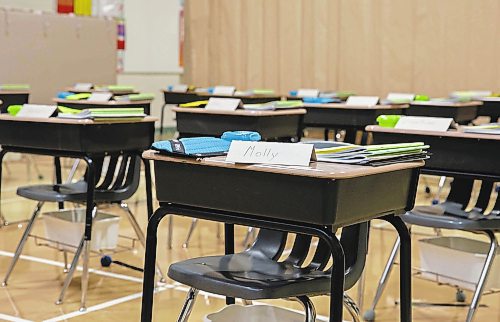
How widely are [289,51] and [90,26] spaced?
2190 mm

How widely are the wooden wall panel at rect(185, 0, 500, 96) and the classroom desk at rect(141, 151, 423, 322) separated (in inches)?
211

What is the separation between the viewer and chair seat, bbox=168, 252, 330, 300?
2260mm

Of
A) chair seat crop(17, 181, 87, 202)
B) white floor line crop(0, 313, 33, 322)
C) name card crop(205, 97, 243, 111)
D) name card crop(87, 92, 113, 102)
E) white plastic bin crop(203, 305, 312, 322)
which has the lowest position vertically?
white floor line crop(0, 313, 33, 322)

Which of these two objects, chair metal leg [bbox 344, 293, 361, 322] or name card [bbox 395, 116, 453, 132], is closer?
chair metal leg [bbox 344, 293, 361, 322]

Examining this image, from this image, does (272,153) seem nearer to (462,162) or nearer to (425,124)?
(462,162)

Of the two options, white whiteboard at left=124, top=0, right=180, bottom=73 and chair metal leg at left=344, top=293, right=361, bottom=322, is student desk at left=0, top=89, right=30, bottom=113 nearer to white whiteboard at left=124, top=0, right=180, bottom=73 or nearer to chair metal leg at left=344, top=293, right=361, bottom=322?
chair metal leg at left=344, top=293, right=361, bottom=322

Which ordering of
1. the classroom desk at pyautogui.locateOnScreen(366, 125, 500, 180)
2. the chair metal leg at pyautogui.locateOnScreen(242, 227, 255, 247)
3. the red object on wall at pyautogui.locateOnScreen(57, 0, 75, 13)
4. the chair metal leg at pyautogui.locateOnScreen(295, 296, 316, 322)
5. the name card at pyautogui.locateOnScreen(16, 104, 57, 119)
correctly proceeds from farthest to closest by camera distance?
the red object on wall at pyautogui.locateOnScreen(57, 0, 75, 13) → the chair metal leg at pyautogui.locateOnScreen(242, 227, 255, 247) → the name card at pyautogui.locateOnScreen(16, 104, 57, 119) → the classroom desk at pyautogui.locateOnScreen(366, 125, 500, 180) → the chair metal leg at pyautogui.locateOnScreen(295, 296, 316, 322)

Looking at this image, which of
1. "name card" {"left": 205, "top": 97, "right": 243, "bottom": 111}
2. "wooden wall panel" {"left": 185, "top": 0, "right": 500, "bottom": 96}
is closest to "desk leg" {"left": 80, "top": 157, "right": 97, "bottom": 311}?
"name card" {"left": 205, "top": 97, "right": 243, "bottom": 111}

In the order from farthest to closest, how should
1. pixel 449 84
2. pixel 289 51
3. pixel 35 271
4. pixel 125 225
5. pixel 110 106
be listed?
pixel 289 51, pixel 449 84, pixel 125 225, pixel 110 106, pixel 35 271

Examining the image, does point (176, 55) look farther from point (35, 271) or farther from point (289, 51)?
point (35, 271)

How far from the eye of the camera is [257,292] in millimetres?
2234

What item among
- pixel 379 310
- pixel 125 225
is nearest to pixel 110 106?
pixel 125 225

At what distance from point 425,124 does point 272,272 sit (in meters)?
1.29

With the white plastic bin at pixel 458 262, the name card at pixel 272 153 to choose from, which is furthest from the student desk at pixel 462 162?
the name card at pixel 272 153
